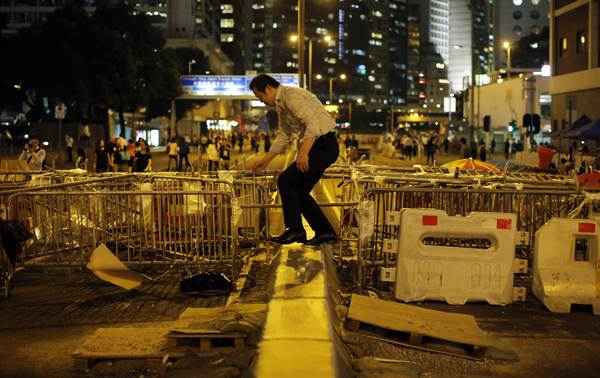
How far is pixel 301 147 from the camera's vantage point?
25.3 feet

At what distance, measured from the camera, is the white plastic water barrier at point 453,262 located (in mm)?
8484

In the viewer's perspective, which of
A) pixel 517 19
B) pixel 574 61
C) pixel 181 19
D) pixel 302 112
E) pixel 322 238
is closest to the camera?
pixel 302 112

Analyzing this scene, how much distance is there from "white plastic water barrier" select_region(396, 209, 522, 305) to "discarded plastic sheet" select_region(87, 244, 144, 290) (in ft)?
9.68

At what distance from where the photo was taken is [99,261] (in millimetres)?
9195

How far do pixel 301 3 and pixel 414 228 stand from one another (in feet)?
67.5

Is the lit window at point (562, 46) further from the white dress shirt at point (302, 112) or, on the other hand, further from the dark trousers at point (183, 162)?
the white dress shirt at point (302, 112)

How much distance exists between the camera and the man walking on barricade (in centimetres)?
774

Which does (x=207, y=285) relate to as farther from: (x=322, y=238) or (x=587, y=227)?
(x=587, y=227)

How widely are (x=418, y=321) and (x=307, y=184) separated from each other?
1.85m

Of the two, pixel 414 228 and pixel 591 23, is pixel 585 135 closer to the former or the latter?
pixel 591 23

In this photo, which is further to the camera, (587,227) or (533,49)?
(533,49)

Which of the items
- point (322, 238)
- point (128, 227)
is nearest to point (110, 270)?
point (128, 227)

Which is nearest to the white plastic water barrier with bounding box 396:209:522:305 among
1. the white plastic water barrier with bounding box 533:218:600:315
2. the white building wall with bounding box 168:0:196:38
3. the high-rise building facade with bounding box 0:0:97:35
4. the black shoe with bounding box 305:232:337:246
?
the white plastic water barrier with bounding box 533:218:600:315

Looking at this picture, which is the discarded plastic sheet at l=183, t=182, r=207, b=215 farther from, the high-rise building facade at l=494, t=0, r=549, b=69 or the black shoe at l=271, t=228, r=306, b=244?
the high-rise building facade at l=494, t=0, r=549, b=69
